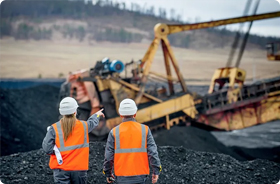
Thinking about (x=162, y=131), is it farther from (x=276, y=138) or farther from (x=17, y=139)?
(x=276, y=138)

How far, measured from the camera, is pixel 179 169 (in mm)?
5031

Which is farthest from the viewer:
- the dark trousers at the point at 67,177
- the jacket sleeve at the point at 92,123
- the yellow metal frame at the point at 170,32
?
the yellow metal frame at the point at 170,32

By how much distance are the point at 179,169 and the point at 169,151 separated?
22.9 inches

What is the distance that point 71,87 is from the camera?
763cm

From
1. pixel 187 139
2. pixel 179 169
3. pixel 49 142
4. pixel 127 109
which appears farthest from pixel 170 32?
pixel 49 142

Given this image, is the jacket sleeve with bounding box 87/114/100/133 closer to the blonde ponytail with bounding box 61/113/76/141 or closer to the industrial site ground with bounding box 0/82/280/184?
the blonde ponytail with bounding box 61/113/76/141

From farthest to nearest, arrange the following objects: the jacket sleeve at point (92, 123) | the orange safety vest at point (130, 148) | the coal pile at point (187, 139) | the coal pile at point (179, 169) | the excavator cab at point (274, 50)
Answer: the excavator cab at point (274, 50)
the coal pile at point (187, 139)
the coal pile at point (179, 169)
the jacket sleeve at point (92, 123)
the orange safety vest at point (130, 148)

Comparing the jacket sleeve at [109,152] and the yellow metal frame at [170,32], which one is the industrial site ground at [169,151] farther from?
the yellow metal frame at [170,32]

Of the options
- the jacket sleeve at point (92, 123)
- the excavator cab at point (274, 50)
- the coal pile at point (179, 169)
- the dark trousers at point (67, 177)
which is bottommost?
the coal pile at point (179, 169)

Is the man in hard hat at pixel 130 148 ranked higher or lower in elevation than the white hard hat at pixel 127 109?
lower

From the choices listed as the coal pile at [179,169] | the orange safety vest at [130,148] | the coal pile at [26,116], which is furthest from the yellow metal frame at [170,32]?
the orange safety vest at [130,148]

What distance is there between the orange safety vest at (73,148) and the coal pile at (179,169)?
165 centimetres

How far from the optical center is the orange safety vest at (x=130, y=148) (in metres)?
2.93

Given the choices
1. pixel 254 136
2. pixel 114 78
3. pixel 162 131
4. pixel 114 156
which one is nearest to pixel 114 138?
pixel 114 156
